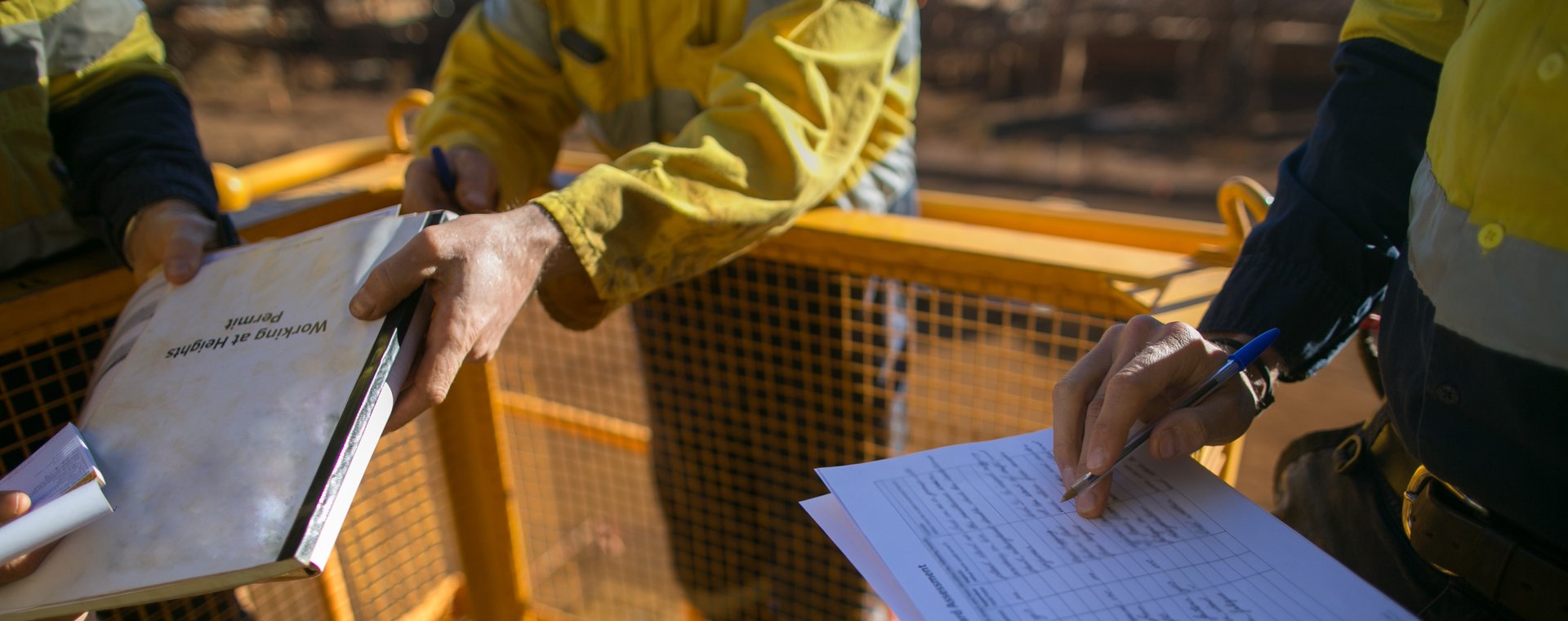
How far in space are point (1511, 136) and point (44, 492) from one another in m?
1.43

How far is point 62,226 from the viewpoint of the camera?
5.08 feet

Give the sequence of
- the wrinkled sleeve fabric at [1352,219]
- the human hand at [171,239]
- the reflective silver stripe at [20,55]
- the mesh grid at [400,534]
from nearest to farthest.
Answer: the wrinkled sleeve fabric at [1352,219] < the human hand at [171,239] < the reflective silver stripe at [20,55] < the mesh grid at [400,534]

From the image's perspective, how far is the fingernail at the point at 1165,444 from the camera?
3.26ft

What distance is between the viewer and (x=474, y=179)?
166 cm

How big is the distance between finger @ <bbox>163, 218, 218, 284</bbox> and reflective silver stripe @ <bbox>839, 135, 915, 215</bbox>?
103 cm

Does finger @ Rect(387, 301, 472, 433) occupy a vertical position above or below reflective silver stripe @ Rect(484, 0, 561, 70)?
below

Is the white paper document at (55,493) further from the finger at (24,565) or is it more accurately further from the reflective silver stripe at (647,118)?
the reflective silver stripe at (647,118)

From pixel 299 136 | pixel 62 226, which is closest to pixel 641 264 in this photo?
pixel 62 226

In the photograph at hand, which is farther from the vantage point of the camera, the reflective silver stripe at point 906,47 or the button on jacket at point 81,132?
the reflective silver stripe at point 906,47

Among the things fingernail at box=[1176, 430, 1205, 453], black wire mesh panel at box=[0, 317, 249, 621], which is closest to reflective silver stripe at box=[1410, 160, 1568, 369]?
fingernail at box=[1176, 430, 1205, 453]

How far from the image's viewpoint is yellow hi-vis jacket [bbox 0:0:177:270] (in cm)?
145

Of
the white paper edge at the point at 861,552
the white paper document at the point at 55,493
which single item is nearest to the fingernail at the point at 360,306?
the white paper document at the point at 55,493

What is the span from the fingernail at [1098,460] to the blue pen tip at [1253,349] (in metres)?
0.20

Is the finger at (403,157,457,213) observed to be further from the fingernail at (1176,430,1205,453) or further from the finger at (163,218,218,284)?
the fingernail at (1176,430,1205,453)
